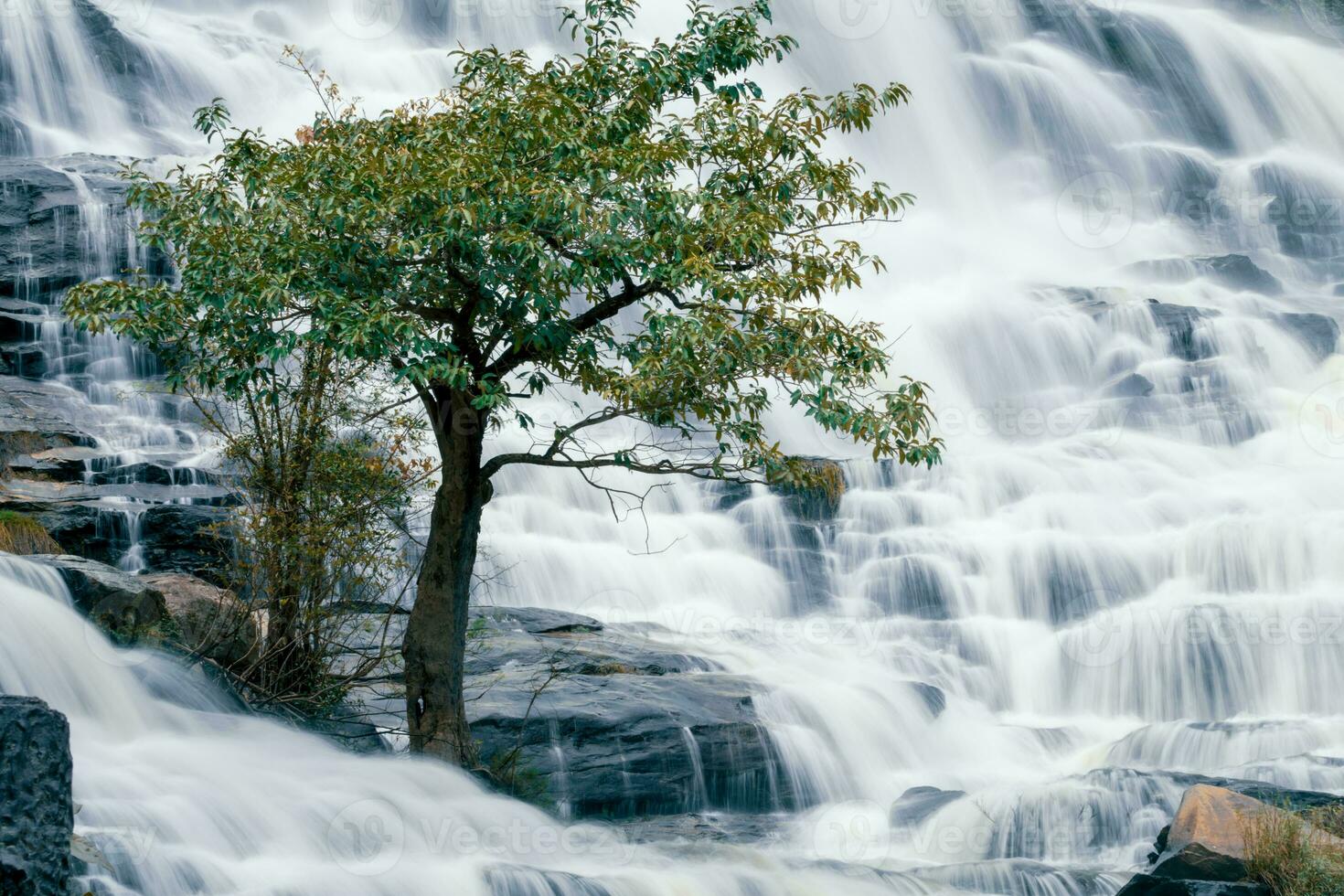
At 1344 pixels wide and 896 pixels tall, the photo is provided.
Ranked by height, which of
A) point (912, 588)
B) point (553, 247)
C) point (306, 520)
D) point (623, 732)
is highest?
point (553, 247)

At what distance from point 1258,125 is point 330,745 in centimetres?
3734

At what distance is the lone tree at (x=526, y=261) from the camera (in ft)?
31.2

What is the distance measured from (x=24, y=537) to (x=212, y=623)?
3.49 meters

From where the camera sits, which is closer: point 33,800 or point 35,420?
point 33,800

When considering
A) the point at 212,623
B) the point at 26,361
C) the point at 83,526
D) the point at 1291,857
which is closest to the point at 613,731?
Answer: the point at 212,623

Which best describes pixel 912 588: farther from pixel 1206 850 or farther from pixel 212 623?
pixel 212 623

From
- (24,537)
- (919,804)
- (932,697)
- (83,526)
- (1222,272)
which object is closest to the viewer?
(919,804)

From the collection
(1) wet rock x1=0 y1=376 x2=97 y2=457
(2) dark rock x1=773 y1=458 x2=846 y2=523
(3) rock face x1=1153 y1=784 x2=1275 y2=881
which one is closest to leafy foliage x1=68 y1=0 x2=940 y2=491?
(3) rock face x1=1153 y1=784 x2=1275 y2=881

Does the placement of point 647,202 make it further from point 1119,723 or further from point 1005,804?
point 1119,723

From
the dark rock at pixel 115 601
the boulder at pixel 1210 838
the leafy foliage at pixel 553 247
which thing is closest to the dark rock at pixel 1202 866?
the boulder at pixel 1210 838

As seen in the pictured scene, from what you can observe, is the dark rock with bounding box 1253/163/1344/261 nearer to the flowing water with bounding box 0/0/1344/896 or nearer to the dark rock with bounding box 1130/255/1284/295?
the flowing water with bounding box 0/0/1344/896

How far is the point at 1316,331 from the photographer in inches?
1147

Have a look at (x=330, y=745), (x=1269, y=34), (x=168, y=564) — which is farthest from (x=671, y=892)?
(x=1269, y=34)

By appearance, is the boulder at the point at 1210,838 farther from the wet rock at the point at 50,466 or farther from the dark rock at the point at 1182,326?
the dark rock at the point at 1182,326
